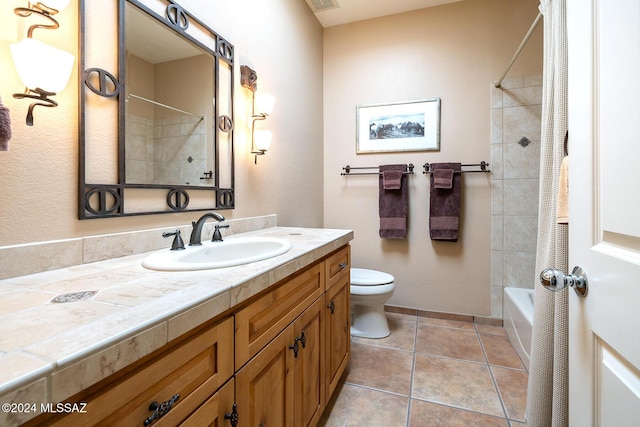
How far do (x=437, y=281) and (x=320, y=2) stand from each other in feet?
8.46

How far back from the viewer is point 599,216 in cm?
64

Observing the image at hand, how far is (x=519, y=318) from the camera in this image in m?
1.99

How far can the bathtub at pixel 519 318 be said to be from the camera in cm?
184

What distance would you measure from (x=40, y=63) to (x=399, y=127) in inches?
93.9

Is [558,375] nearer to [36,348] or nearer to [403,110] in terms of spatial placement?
[36,348]

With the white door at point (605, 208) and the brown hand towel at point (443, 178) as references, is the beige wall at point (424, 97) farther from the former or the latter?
the white door at point (605, 208)

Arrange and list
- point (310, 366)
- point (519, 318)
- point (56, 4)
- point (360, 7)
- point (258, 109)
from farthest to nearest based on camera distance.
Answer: point (360, 7) → point (519, 318) → point (258, 109) → point (310, 366) → point (56, 4)

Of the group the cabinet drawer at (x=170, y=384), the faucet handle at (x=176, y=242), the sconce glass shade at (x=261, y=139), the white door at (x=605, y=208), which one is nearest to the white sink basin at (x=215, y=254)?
the faucet handle at (x=176, y=242)

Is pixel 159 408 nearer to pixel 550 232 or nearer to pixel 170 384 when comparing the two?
pixel 170 384

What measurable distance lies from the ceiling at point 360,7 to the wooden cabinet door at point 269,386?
262cm

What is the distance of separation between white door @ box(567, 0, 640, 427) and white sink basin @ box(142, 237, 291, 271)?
2.84 ft

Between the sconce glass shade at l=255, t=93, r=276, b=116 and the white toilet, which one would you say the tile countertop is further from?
the white toilet

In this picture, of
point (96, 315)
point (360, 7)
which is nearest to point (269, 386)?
point (96, 315)

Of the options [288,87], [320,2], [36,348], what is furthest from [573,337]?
[320,2]
